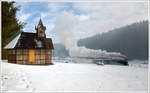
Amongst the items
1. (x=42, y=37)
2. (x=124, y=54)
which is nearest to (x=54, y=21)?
(x=42, y=37)

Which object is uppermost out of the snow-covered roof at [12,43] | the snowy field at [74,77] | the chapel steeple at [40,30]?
the chapel steeple at [40,30]

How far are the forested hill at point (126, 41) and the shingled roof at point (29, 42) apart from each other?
0.62m

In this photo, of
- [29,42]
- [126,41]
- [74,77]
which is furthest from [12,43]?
[126,41]

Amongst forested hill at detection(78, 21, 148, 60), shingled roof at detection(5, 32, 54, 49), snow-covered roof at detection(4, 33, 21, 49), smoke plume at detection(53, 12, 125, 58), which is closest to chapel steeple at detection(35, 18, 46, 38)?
shingled roof at detection(5, 32, 54, 49)

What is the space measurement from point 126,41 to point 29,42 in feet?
5.88

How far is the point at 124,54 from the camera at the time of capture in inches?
92.1

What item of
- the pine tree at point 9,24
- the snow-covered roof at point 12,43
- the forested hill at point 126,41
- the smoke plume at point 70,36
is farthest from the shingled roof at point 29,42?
the forested hill at point 126,41

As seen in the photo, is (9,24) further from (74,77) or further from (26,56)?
(74,77)

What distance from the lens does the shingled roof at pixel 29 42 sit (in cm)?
221

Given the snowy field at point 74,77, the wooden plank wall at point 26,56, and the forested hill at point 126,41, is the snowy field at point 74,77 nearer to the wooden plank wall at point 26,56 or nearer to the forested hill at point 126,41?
the wooden plank wall at point 26,56

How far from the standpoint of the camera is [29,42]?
2221 millimetres

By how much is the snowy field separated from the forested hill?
0.23m

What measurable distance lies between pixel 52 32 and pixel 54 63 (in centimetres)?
58

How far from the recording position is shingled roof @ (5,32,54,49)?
2.21 meters
